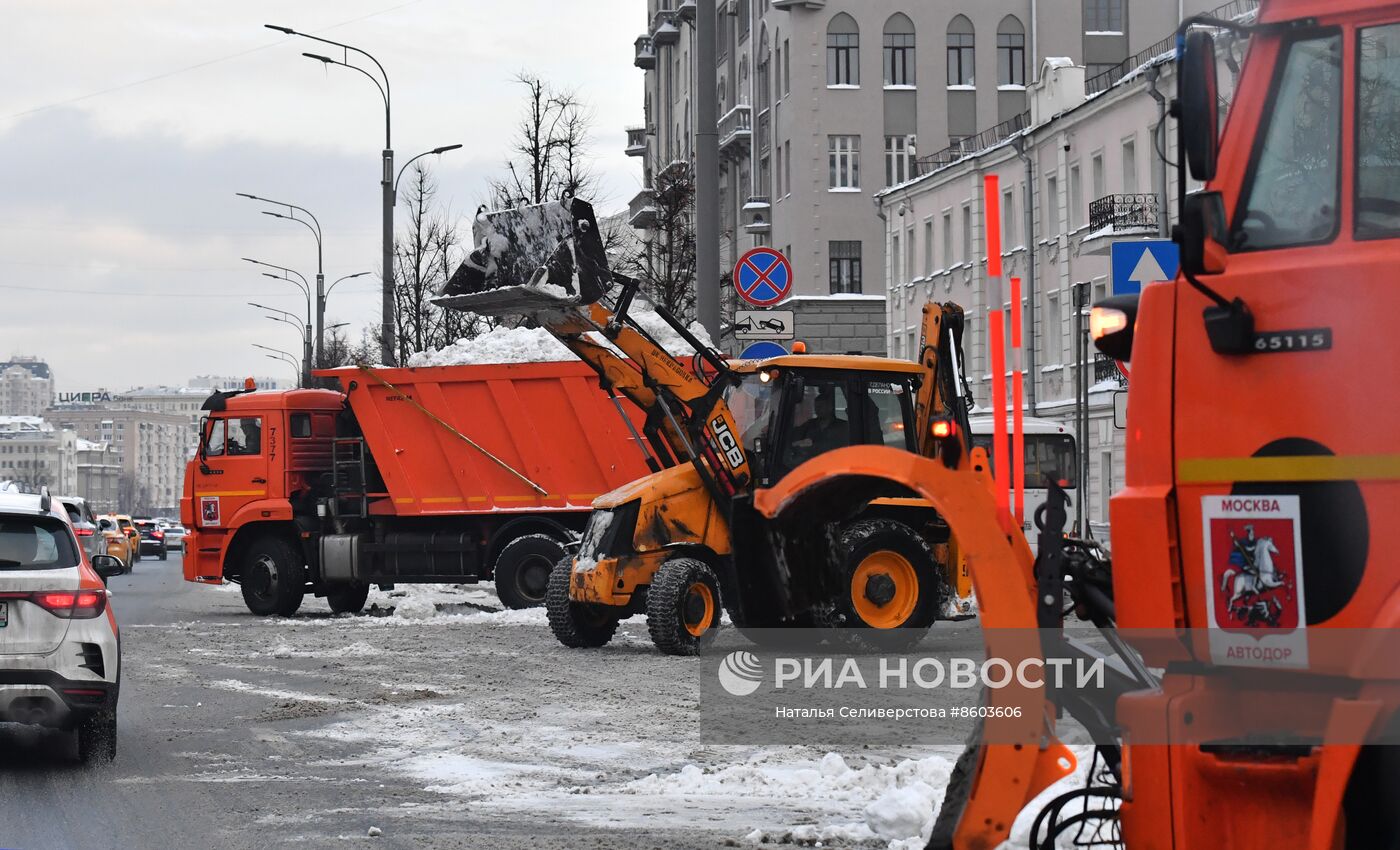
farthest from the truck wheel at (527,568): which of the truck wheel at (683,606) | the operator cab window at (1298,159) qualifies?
the operator cab window at (1298,159)

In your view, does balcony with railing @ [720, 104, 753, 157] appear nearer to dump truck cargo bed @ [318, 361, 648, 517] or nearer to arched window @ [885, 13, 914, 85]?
arched window @ [885, 13, 914, 85]

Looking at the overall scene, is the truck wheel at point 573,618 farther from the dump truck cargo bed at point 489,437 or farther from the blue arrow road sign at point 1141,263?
the blue arrow road sign at point 1141,263

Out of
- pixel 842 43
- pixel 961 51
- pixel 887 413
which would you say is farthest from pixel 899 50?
pixel 887 413

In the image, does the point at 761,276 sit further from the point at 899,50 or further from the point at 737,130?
the point at 737,130

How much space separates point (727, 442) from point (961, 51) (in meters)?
50.3

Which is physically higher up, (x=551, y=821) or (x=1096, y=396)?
(x=1096, y=396)

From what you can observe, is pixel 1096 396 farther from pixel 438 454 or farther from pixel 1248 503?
pixel 1248 503

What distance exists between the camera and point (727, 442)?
1691cm

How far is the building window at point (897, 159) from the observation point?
64438 millimetres

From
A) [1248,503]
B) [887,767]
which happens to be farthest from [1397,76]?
Answer: [887,767]

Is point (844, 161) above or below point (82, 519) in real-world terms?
above

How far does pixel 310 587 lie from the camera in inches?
973

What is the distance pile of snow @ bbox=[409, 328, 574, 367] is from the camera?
86.5ft

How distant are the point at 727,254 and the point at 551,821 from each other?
212 ft
